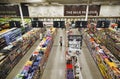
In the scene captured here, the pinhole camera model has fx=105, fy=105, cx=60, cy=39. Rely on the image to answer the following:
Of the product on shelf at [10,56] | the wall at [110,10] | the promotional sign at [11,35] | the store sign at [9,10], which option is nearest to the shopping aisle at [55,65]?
the product on shelf at [10,56]

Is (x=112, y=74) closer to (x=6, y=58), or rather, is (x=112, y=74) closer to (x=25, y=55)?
(x=6, y=58)

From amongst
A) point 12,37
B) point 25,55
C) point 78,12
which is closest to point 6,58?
point 25,55

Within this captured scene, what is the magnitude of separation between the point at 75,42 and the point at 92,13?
6.05 m

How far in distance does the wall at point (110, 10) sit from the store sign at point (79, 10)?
1574mm

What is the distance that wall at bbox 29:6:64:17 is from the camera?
41.8 feet

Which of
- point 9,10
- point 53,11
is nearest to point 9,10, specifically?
point 9,10

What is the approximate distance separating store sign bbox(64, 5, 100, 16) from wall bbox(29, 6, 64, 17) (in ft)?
8.38

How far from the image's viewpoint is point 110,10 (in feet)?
40.4

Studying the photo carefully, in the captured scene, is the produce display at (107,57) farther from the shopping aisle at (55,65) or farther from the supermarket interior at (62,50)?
the shopping aisle at (55,65)

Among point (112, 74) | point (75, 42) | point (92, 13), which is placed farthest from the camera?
point (92, 13)

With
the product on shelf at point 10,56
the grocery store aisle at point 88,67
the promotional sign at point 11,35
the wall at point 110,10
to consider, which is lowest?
the grocery store aisle at point 88,67

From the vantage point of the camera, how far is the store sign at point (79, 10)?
10312 millimetres

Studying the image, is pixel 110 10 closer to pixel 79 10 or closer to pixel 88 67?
pixel 79 10

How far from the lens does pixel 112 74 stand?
5.52 meters
